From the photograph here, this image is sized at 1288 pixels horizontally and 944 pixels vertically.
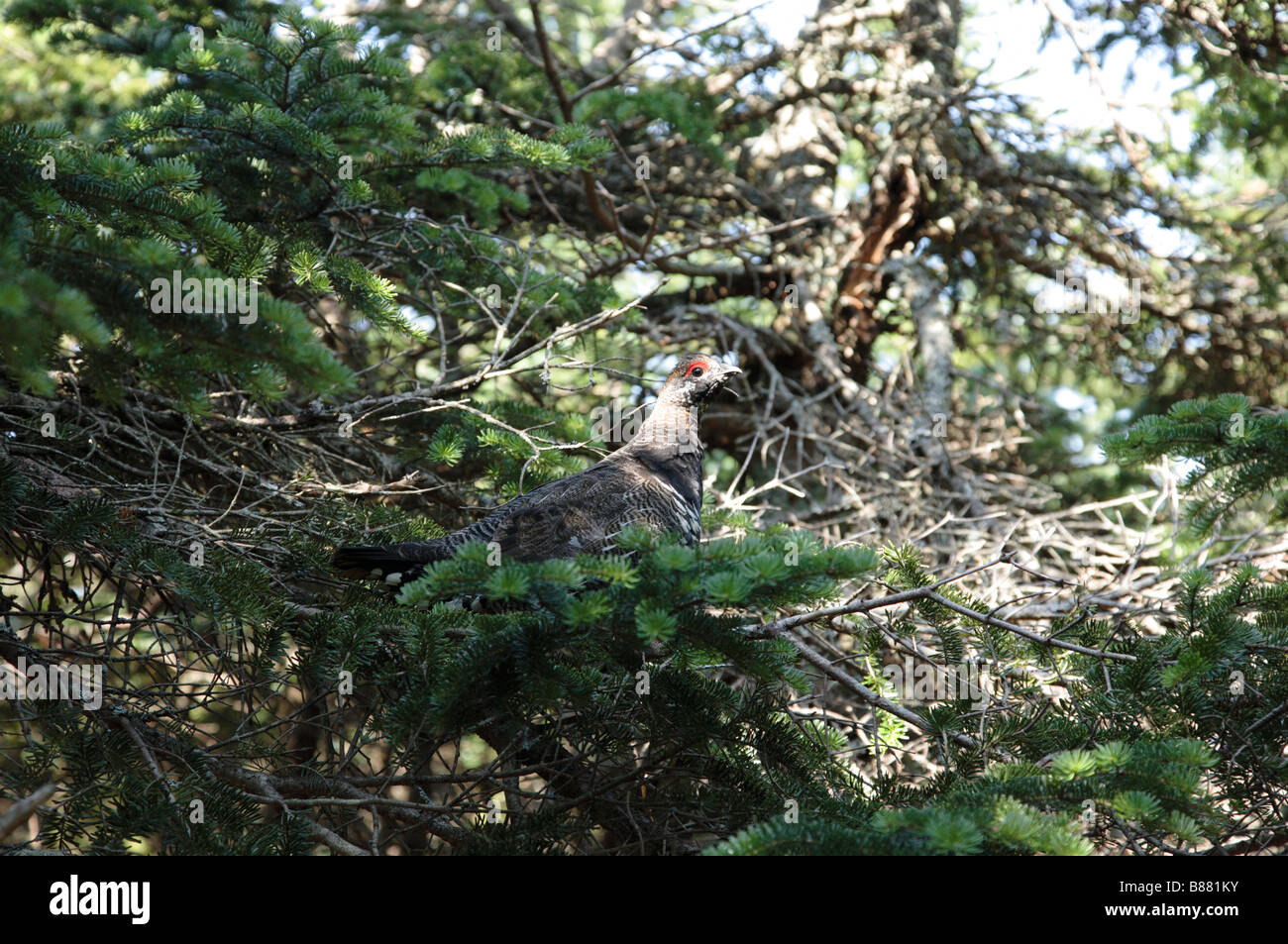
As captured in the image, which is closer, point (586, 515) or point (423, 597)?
point (423, 597)

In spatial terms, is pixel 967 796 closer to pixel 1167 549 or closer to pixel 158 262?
pixel 158 262

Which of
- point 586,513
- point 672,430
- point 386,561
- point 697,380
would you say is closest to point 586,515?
point 586,513

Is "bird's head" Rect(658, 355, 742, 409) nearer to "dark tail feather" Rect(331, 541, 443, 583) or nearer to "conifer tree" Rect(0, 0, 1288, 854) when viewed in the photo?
"conifer tree" Rect(0, 0, 1288, 854)

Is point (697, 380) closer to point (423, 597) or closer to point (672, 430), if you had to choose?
point (672, 430)

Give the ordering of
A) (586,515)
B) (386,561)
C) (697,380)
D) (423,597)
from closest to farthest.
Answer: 1. (423,597)
2. (386,561)
3. (586,515)
4. (697,380)

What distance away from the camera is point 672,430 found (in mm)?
4859

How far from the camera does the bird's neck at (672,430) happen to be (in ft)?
15.5

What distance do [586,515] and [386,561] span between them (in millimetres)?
910

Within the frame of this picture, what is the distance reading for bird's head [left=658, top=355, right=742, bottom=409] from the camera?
16.6 ft

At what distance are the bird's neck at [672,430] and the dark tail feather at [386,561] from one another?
4.72 feet

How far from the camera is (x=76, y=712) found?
9.87 ft

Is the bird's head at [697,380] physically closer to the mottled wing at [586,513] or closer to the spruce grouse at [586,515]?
the spruce grouse at [586,515]
